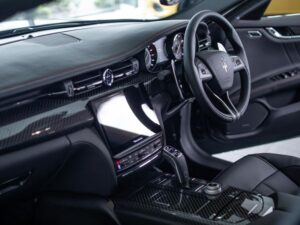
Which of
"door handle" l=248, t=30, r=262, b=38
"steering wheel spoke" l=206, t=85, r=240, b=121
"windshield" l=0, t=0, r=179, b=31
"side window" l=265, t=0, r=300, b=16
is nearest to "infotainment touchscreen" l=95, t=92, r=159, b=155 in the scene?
"steering wheel spoke" l=206, t=85, r=240, b=121

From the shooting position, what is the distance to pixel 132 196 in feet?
5.13

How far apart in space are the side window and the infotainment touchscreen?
1524 millimetres

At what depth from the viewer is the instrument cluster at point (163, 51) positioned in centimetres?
172

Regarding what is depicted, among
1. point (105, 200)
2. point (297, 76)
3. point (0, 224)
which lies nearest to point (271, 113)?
point (297, 76)

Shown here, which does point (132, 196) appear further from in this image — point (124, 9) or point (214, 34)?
point (124, 9)

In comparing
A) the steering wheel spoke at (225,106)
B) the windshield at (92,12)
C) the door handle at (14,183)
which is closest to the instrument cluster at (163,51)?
the steering wheel spoke at (225,106)

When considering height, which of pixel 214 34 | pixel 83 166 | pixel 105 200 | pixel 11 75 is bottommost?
pixel 105 200

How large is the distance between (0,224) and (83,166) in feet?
1.71

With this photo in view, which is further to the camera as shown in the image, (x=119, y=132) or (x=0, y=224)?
(x=0, y=224)

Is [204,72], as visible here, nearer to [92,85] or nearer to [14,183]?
[92,85]

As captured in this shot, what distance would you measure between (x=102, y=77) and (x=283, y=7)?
174 centimetres

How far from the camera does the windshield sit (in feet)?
5.86

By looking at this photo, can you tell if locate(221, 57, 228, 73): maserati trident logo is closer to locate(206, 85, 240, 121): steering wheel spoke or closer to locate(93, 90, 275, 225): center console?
locate(206, 85, 240, 121): steering wheel spoke

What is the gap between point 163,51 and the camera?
1.78 meters
